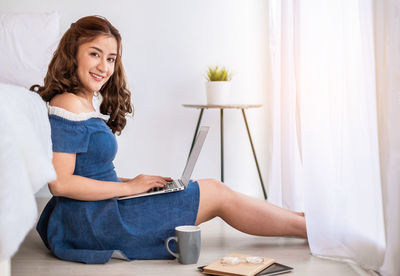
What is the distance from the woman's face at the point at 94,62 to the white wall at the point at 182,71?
1.68 m

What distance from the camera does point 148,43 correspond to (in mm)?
3637

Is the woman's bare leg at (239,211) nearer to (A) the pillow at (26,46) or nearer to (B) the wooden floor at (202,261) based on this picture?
(B) the wooden floor at (202,261)

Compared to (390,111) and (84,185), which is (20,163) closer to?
(84,185)

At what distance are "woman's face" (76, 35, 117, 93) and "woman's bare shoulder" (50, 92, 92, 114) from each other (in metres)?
0.10

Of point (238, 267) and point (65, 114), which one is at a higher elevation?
point (65, 114)

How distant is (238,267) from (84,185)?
0.59 meters

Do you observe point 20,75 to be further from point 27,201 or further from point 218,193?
point 27,201

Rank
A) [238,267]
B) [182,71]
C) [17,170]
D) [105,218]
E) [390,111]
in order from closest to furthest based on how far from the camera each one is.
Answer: [17,170] < [390,111] < [238,267] < [105,218] < [182,71]

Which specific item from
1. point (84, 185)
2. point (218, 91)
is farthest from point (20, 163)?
point (218, 91)

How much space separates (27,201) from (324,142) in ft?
3.85

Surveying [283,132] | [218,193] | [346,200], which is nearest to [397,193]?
[346,200]

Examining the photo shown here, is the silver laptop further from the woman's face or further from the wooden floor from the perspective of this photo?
the woman's face

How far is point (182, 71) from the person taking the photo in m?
3.66

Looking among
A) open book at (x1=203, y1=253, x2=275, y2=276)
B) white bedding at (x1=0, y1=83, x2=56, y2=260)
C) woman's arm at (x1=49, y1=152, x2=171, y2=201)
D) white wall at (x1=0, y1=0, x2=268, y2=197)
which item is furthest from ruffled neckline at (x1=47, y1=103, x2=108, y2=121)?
white wall at (x1=0, y1=0, x2=268, y2=197)
